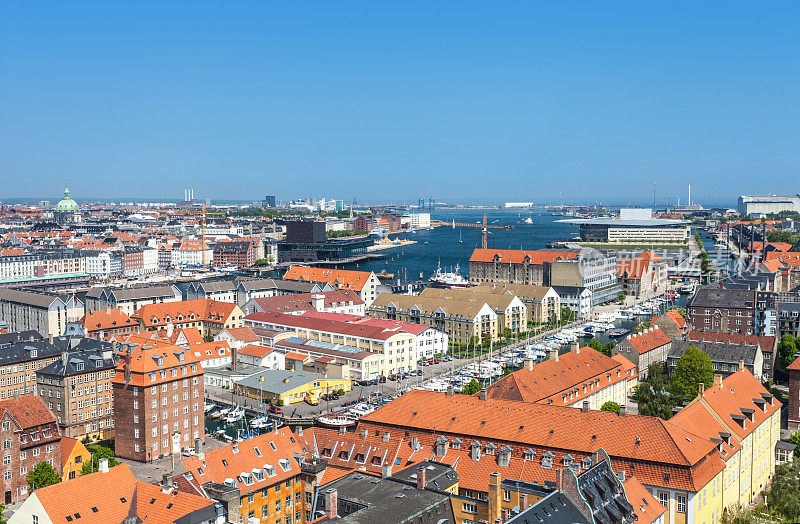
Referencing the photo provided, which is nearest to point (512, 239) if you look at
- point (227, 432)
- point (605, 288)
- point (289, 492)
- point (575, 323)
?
point (605, 288)

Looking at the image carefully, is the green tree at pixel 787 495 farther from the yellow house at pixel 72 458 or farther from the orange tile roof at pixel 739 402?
the yellow house at pixel 72 458

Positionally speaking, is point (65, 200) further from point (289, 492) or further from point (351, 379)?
point (289, 492)

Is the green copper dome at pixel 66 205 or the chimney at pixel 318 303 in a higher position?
the green copper dome at pixel 66 205

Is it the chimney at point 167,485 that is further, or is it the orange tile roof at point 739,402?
the orange tile roof at point 739,402

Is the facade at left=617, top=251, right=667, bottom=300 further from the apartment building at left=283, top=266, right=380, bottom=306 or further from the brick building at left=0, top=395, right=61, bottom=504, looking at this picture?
the brick building at left=0, top=395, right=61, bottom=504

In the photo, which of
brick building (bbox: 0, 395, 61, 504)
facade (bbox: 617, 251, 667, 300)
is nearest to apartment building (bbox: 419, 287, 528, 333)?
facade (bbox: 617, 251, 667, 300)

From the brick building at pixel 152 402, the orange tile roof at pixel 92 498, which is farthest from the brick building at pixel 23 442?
the orange tile roof at pixel 92 498
